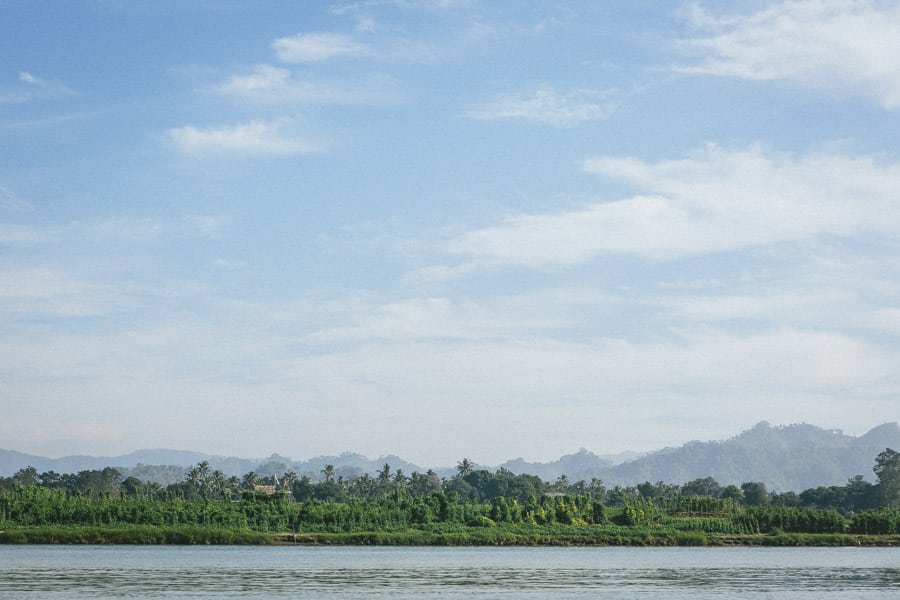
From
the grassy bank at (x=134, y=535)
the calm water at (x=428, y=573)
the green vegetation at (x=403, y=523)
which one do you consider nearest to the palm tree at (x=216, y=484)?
the green vegetation at (x=403, y=523)

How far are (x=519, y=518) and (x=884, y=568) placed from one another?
51.2 meters

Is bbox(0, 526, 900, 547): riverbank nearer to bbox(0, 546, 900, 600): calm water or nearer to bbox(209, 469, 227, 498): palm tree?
bbox(0, 546, 900, 600): calm water

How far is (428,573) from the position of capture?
226 feet

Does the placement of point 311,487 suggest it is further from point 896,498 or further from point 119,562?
point 119,562

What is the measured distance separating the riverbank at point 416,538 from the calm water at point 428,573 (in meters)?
7.69

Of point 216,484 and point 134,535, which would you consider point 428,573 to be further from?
point 216,484

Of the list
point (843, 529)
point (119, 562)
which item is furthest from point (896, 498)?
point (119, 562)

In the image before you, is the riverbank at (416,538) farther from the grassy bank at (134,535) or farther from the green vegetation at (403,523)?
the green vegetation at (403,523)

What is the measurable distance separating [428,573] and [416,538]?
154 feet

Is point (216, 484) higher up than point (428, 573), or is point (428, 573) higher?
point (216, 484)

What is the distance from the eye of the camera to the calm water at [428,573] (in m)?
54.5

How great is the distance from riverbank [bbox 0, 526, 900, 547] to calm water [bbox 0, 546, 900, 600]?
25.2ft

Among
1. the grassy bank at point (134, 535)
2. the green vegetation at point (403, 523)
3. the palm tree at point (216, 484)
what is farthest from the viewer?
the palm tree at point (216, 484)

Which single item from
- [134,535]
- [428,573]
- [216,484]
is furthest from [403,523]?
[216,484]
